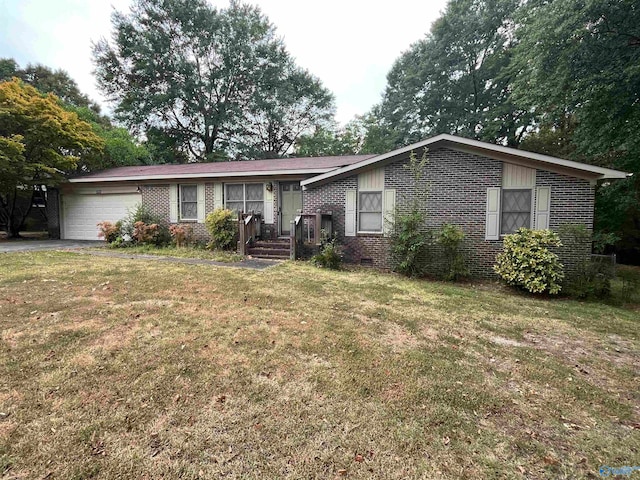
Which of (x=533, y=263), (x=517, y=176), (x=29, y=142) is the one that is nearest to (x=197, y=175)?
(x=29, y=142)

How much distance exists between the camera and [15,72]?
21703mm

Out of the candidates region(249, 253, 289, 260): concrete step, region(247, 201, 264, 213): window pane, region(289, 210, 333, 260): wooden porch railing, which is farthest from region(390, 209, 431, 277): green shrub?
region(247, 201, 264, 213): window pane

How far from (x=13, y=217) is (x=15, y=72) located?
16.5 meters

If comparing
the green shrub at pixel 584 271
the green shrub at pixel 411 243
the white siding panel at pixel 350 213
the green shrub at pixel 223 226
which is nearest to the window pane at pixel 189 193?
the green shrub at pixel 223 226

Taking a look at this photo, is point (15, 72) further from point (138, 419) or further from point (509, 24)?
point (509, 24)

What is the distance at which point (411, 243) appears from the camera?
7.41 meters

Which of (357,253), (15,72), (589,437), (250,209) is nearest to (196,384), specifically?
(589,437)

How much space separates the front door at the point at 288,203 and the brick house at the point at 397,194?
3 centimetres

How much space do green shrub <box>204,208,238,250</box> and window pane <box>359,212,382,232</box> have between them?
13.6 feet

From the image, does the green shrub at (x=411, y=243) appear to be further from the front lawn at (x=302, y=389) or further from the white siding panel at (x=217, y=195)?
the white siding panel at (x=217, y=195)

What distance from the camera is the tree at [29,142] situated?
1101 cm

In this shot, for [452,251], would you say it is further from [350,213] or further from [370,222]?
[350,213]

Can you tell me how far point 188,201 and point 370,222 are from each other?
6991mm

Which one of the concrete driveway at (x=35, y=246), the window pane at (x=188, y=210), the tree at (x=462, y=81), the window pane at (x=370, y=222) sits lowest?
the concrete driveway at (x=35, y=246)
